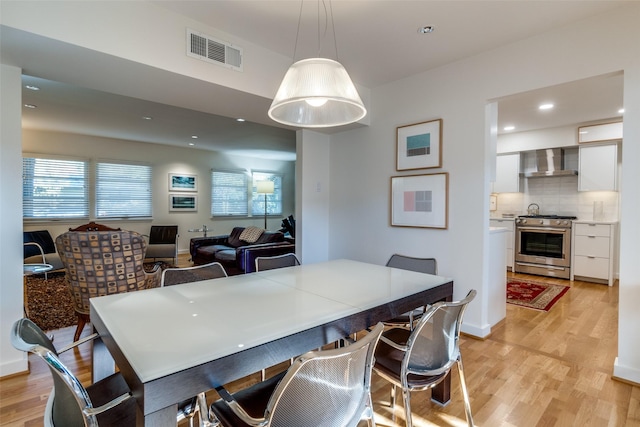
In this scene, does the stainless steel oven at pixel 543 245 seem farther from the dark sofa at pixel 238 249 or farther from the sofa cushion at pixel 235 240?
the sofa cushion at pixel 235 240

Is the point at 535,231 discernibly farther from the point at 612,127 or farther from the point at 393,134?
the point at 393,134

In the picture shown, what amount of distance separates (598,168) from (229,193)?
25.4 feet

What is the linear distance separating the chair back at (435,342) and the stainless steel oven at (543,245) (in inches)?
186

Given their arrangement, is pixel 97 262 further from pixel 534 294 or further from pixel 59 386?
pixel 534 294

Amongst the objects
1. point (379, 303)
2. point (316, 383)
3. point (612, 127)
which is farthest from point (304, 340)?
point (612, 127)

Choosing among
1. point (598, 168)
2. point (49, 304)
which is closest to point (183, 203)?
point (49, 304)

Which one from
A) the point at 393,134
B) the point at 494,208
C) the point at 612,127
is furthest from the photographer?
the point at 494,208

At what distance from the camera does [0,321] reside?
2.21 m

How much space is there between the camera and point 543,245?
17.2ft

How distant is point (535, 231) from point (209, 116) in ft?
18.5

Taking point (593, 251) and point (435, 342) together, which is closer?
point (435, 342)

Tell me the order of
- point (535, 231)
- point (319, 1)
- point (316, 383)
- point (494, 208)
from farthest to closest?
point (494, 208)
point (535, 231)
point (319, 1)
point (316, 383)

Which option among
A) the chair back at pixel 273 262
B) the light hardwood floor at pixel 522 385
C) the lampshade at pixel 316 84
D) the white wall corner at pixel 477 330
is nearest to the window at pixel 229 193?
the light hardwood floor at pixel 522 385

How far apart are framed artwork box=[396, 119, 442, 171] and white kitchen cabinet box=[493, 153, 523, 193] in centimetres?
341
